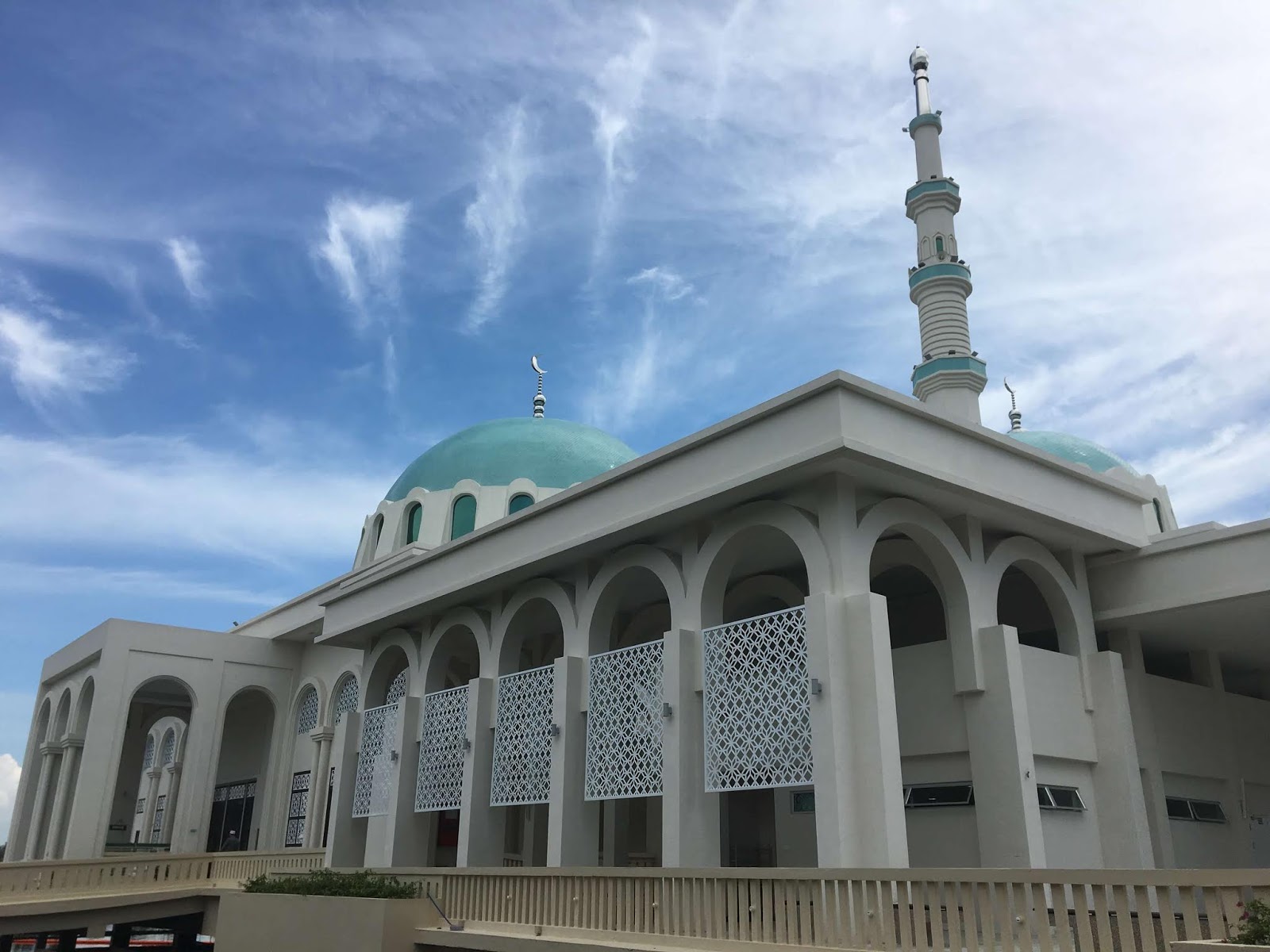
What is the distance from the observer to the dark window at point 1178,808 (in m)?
12.6

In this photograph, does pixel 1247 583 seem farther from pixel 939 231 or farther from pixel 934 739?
pixel 939 231

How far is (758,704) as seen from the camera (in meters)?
10.3

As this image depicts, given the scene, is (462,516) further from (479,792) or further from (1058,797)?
(1058,797)

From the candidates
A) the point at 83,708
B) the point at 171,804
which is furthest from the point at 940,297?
the point at 83,708

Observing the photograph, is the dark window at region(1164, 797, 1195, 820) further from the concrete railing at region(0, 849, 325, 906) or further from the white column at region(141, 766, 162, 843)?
the white column at region(141, 766, 162, 843)

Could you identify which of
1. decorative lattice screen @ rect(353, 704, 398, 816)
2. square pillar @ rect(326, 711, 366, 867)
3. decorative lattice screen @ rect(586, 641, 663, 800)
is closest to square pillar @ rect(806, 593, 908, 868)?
decorative lattice screen @ rect(586, 641, 663, 800)

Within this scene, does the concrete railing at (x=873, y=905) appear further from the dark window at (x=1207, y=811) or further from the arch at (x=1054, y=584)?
the dark window at (x=1207, y=811)

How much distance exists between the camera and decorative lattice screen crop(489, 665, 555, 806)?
1302cm

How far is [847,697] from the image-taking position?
967 cm

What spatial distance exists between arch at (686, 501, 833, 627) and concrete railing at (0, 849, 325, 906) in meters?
8.27

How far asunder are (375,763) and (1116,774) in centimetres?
1010

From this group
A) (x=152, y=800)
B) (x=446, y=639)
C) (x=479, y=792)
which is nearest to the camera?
(x=479, y=792)

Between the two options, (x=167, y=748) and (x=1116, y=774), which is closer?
(x=1116, y=774)

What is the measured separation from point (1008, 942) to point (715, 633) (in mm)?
5113
